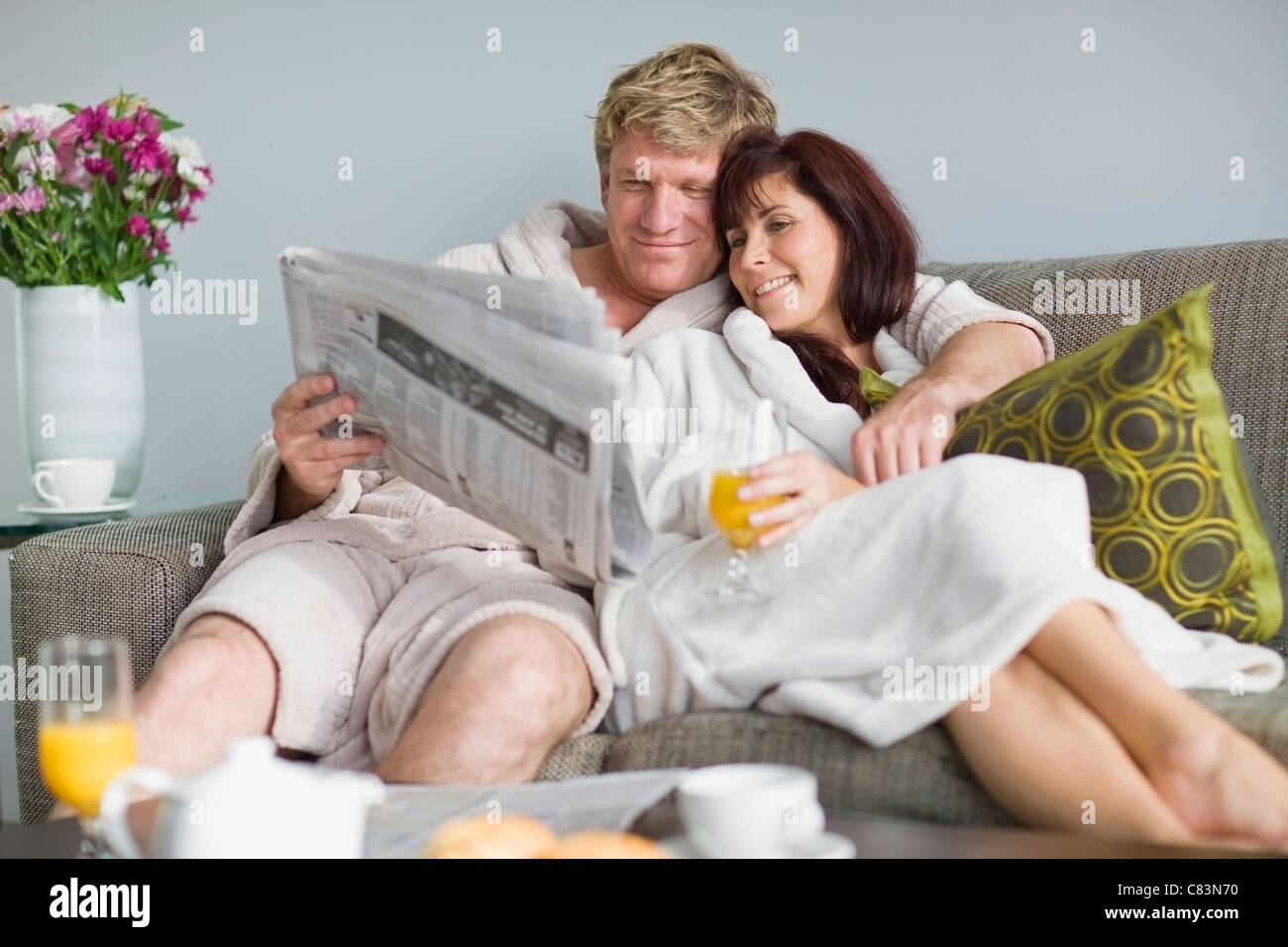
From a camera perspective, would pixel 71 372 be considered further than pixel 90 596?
Yes

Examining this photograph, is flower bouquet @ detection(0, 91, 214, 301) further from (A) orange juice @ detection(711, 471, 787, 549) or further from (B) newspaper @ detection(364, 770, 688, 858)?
(B) newspaper @ detection(364, 770, 688, 858)

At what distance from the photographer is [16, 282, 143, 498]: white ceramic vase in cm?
188

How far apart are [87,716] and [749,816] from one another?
47 cm

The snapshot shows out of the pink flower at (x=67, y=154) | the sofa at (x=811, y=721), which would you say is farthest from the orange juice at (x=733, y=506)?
the pink flower at (x=67, y=154)

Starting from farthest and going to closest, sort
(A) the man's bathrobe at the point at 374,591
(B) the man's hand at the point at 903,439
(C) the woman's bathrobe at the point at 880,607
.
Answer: (B) the man's hand at the point at 903,439 < (A) the man's bathrobe at the point at 374,591 < (C) the woman's bathrobe at the point at 880,607

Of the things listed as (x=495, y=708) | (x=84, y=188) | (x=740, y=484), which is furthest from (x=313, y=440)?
(x=84, y=188)

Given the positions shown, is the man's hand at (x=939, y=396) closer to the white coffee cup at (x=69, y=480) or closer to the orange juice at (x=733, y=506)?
the orange juice at (x=733, y=506)

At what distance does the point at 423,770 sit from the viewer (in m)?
1.25

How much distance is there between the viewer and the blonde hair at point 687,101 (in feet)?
6.32

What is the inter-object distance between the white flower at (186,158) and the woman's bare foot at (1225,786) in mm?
1525

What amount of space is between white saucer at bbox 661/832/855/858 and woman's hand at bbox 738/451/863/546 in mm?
486

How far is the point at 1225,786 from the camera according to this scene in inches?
40.2

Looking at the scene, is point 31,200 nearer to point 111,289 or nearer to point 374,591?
point 111,289
